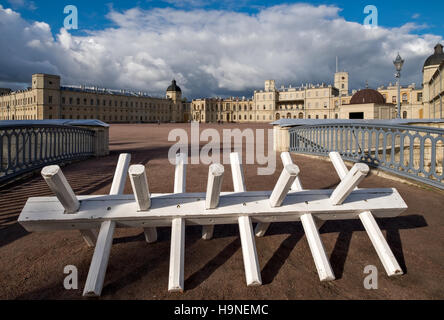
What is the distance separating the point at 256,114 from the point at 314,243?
9719 centimetres

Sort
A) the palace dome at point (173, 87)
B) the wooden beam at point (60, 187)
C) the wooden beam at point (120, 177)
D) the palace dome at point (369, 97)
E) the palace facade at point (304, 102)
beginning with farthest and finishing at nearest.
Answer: the palace dome at point (173, 87)
the palace facade at point (304, 102)
the palace dome at point (369, 97)
the wooden beam at point (120, 177)
the wooden beam at point (60, 187)

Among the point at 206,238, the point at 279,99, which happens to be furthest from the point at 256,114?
the point at 206,238

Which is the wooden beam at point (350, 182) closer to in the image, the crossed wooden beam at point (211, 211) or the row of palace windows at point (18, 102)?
the crossed wooden beam at point (211, 211)

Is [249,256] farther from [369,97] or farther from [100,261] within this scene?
[369,97]

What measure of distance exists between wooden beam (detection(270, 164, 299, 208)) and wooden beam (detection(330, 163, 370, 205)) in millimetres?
453

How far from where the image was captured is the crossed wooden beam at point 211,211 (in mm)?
1958

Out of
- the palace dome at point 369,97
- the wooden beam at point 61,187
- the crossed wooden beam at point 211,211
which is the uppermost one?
the palace dome at point 369,97

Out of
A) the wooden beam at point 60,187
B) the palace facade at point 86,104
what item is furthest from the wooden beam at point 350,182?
the palace facade at point 86,104

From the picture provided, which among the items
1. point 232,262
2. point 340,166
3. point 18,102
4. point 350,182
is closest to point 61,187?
point 232,262

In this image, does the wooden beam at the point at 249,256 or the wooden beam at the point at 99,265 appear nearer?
the wooden beam at the point at 99,265

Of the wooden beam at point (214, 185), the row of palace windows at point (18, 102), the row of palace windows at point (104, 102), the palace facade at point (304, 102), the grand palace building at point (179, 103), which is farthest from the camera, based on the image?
the row of palace windows at point (18, 102)

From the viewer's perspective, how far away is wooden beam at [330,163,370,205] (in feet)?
6.42
